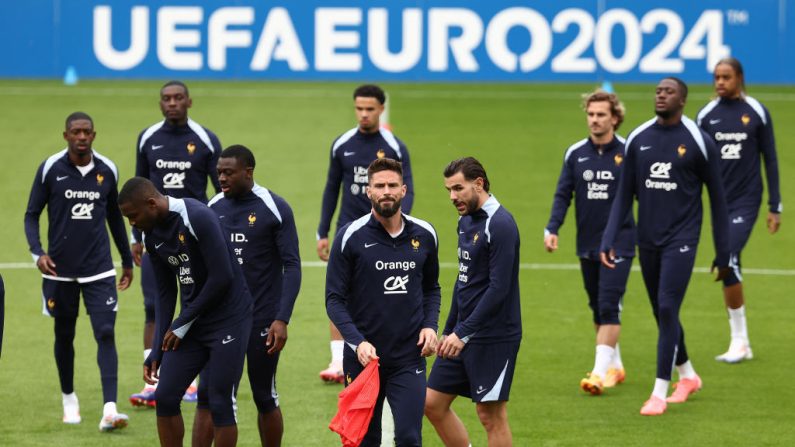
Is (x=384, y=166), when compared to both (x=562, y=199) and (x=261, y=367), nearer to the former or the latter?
(x=261, y=367)

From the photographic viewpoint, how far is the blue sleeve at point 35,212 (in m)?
11.4

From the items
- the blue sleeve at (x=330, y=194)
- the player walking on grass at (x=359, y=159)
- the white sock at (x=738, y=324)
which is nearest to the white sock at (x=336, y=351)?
the player walking on grass at (x=359, y=159)

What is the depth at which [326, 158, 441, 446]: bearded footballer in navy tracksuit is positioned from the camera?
28.9 ft

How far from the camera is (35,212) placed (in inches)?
455

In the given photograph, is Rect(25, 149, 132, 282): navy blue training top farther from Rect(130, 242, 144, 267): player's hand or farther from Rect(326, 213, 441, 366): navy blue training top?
Rect(326, 213, 441, 366): navy blue training top

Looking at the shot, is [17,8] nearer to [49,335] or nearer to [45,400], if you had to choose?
[49,335]

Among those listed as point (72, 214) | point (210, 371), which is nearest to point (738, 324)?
point (210, 371)

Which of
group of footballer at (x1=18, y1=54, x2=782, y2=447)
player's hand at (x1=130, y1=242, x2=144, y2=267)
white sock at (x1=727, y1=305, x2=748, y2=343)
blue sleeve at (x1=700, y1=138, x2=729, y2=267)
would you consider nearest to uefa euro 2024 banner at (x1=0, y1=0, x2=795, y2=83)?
group of footballer at (x1=18, y1=54, x2=782, y2=447)

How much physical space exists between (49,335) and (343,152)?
3.72m

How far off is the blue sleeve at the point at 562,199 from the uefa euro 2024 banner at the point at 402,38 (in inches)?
778

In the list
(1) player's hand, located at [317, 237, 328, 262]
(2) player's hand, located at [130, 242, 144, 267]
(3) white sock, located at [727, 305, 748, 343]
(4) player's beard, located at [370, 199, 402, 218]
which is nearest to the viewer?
(4) player's beard, located at [370, 199, 402, 218]

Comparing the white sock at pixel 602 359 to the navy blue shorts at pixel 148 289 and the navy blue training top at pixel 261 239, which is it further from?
the navy blue shorts at pixel 148 289

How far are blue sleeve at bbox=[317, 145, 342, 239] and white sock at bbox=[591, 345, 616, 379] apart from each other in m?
2.75

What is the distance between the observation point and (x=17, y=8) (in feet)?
106
